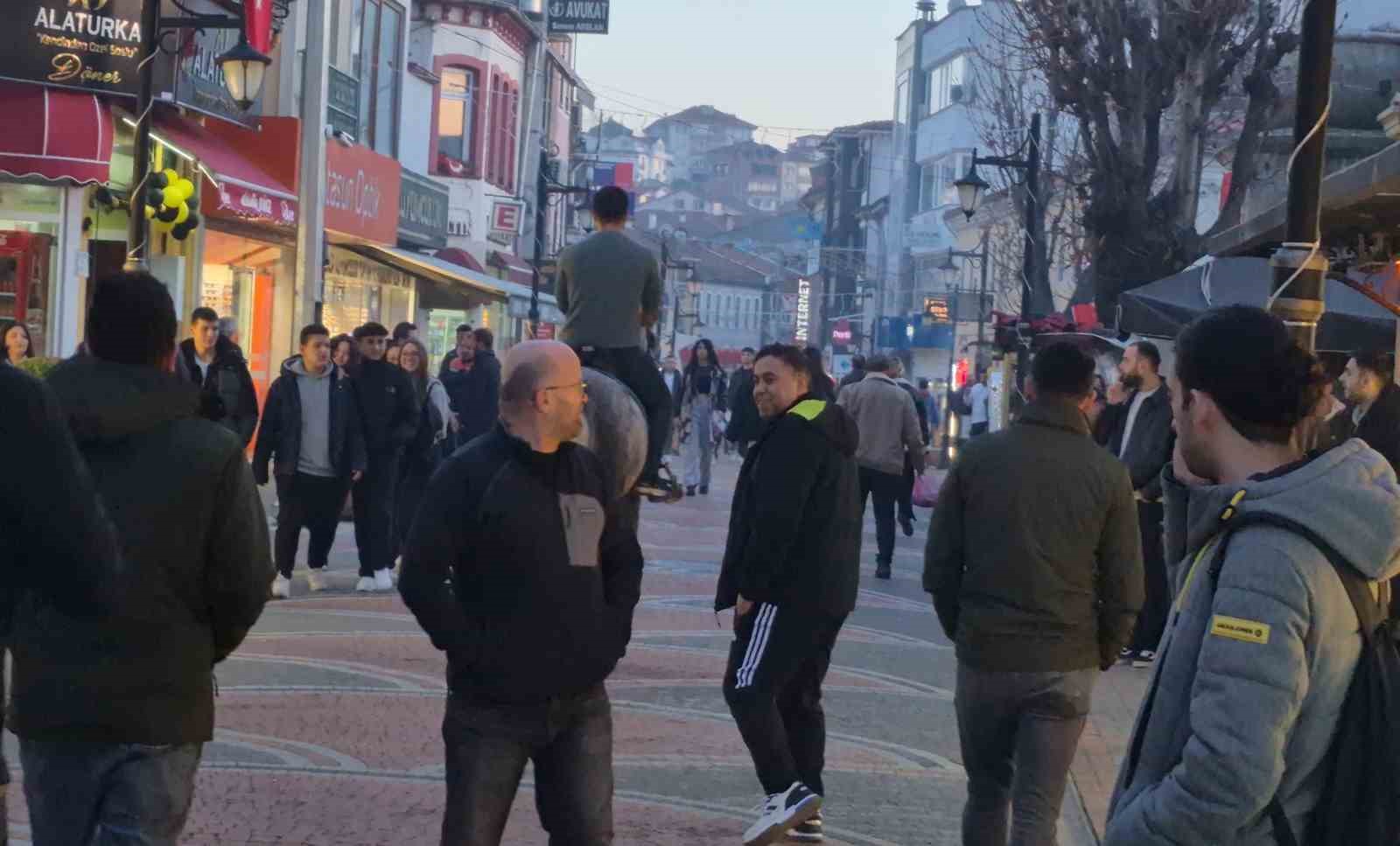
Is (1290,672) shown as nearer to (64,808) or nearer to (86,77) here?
(64,808)

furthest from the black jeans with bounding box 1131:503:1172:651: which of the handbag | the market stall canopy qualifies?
the handbag

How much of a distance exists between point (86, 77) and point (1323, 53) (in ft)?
48.0

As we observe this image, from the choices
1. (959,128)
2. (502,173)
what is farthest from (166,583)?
(959,128)

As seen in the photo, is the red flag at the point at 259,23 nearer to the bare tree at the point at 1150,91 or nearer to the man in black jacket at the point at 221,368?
the bare tree at the point at 1150,91

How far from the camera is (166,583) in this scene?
4.98m

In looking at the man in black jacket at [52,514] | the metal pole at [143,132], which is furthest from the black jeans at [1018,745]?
the metal pole at [143,132]

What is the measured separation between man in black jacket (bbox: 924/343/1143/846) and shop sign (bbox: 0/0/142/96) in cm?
1408

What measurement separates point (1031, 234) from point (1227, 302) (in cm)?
1513

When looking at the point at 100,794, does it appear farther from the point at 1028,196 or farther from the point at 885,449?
the point at 1028,196

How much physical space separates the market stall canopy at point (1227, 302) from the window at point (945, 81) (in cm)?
5328

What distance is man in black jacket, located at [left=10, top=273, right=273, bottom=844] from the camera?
484cm

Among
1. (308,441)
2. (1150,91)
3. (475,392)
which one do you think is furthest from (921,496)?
(308,441)

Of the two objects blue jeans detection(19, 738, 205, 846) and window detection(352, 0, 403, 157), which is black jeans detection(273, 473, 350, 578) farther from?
window detection(352, 0, 403, 157)

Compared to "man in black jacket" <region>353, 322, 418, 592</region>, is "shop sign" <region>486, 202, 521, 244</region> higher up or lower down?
higher up
